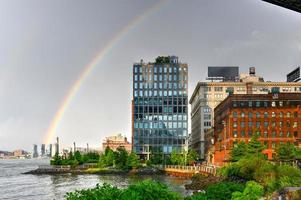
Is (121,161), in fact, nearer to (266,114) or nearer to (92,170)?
(92,170)

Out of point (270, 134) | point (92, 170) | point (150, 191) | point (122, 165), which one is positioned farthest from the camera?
point (92, 170)

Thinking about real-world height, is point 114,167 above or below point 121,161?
below

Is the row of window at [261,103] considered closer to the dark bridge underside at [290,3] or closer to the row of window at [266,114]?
the row of window at [266,114]

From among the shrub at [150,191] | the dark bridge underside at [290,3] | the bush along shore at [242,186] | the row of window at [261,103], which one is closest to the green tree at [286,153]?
the bush along shore at [242,186]

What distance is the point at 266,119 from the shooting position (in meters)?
157

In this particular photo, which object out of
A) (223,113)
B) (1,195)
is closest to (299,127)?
(223,113)

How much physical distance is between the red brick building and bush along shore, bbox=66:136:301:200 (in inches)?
912

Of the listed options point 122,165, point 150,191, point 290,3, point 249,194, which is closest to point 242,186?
point 249,194

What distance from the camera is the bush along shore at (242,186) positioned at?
116ft

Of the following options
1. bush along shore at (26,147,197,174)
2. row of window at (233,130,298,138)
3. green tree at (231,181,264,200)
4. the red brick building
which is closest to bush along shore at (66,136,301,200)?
green tree at (231,181,264,200)

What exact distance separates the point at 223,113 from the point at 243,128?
1587 cm

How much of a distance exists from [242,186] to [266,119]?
105839 millimetres

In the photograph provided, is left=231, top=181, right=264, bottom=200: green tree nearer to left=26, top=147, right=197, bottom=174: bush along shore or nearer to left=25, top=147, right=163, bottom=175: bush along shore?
left=25, top=147, right=163, bottom=175: bush along shore

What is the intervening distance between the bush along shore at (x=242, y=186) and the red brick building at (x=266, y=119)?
23176mm
